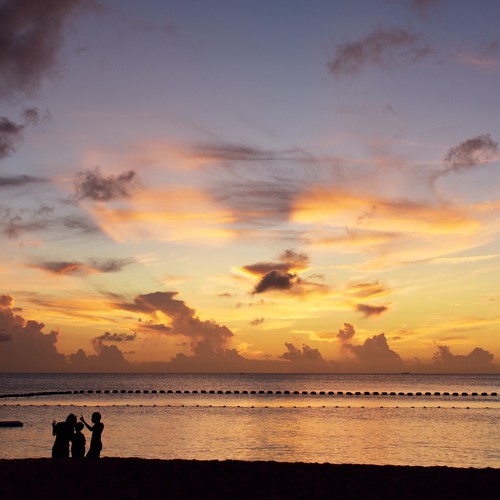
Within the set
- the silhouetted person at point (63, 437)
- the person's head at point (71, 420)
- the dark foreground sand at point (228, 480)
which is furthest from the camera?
the silhouetted person at point (63, 437)

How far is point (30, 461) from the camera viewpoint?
23.3m

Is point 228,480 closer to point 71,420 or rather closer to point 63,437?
point 71,420

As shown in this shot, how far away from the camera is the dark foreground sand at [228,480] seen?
19297mm

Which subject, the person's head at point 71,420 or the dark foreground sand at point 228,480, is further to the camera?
the person's head at point 71,420

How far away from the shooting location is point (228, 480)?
21.2 m

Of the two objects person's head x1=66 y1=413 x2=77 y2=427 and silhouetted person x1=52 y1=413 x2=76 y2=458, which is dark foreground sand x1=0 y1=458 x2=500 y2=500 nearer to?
silhouetted person x1=52 y1=413 x2=76 y2=458

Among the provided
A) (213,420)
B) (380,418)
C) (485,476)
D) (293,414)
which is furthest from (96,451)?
(293,414)

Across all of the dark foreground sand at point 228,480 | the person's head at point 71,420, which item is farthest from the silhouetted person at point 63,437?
the dark foreground sand at point 228,480

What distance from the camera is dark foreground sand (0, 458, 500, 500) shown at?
19297 millimetres

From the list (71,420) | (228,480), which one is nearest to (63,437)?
(71,420)

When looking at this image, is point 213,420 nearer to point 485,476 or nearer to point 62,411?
point 62,411

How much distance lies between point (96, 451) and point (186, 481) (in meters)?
5.39

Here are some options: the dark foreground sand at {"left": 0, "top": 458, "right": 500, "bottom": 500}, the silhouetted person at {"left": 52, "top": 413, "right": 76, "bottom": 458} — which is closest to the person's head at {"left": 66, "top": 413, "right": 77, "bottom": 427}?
the silhouetted person at {"left": 52, "top": 413, "right": 76, "bottom": 458}

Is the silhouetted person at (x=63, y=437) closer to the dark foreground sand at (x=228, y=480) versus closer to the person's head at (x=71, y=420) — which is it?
the person's head at (x=71, y=420)
